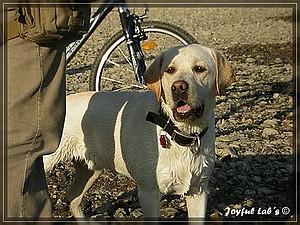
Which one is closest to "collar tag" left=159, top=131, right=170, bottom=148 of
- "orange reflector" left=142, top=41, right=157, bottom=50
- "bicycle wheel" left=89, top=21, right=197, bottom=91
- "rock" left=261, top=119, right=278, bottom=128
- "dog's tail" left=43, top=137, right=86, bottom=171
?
"dog's tail" left=43, top=137, right=86, bottom=171

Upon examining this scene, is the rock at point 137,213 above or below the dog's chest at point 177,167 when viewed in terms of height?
below

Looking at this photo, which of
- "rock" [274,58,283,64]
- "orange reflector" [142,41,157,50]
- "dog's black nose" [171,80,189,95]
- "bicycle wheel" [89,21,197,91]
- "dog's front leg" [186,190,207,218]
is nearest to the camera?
"dog's black nose" [171,80,189,95]

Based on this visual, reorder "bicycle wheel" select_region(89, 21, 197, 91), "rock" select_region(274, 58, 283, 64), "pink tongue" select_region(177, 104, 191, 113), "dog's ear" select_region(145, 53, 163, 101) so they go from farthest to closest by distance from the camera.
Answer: "rock" select_region(274, 58, 283, 64), "bicycle wheel" select_region(89, 21, 197, 91), "dog's ear" select_region(145, 53, 163, 101), "pink tongue" select_region(177, 104, 191, 113)

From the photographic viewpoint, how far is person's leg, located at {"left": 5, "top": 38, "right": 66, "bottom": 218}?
2.82 meters

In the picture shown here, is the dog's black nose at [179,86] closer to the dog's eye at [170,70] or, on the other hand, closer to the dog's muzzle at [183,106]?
the dog's muzzle at [183,106]

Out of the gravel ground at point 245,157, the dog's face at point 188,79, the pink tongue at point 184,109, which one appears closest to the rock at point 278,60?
the gravel ground at point 245,157

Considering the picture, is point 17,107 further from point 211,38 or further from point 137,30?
point 211,38

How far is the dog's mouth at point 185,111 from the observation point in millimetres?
3443

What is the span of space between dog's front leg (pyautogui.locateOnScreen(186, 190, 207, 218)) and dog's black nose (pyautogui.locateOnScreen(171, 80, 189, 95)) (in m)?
0.68

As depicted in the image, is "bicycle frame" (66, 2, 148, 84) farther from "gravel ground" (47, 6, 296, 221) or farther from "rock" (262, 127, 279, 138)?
"rock" (262, 127, 279, 138)

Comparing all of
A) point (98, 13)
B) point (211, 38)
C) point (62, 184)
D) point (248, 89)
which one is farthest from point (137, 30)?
point (211, 38)

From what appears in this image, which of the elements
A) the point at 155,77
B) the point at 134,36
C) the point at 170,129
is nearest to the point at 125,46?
the point at 134,36

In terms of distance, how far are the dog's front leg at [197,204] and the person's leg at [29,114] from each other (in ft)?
3.47

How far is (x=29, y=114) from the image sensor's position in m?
2.88
